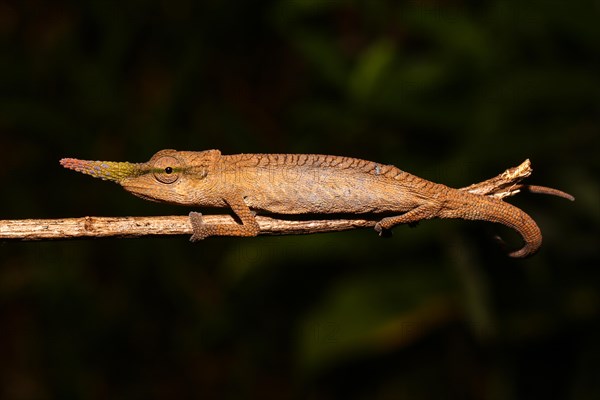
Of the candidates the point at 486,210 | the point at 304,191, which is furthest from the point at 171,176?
the point at 486,210

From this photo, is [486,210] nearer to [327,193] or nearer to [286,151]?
[327,193]

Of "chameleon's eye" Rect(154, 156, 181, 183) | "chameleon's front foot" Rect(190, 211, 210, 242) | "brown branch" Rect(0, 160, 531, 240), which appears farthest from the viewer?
"chameleon's eye" Rect(154, 156, 181, 183)

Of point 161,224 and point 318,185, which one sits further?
point 318,185

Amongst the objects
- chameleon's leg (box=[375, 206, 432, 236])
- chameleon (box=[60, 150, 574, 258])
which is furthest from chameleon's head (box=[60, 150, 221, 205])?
chameleon's leg (box=[375, 206, 432, 236])

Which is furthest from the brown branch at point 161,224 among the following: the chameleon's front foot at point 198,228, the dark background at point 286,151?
the dark background at point 286,151

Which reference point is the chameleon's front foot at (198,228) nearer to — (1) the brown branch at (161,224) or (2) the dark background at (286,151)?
(1) the brown branch at (161,224)

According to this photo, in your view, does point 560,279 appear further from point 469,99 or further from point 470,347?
point 469,99

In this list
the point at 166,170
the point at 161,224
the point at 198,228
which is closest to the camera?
the point at 161,224

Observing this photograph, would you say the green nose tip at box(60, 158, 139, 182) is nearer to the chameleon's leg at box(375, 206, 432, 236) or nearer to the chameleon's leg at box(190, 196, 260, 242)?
the chameleon's leg at box(190, 196, 260, 242)
